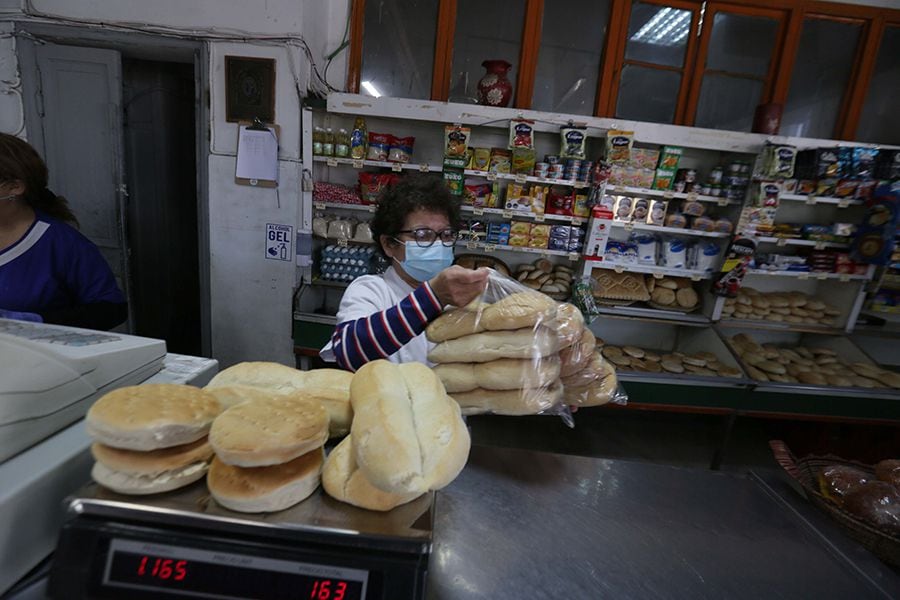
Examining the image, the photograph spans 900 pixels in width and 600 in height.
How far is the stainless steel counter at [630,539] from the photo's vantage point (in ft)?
2.63

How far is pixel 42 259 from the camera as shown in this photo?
1938 millimetres

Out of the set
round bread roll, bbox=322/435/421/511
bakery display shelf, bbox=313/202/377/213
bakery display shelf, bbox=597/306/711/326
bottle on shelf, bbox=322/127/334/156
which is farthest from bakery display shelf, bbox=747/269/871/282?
round bread roll, bbox=322/435/421/511

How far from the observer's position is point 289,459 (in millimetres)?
564

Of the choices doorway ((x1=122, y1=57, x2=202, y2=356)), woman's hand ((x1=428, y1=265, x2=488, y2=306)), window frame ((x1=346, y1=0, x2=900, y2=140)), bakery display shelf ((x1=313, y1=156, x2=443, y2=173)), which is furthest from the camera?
doorway ((x1=122, y1=57, x2=202, y2=356))

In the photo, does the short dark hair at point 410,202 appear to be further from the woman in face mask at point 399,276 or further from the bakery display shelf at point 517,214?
the bakery display shelf at point 517,214

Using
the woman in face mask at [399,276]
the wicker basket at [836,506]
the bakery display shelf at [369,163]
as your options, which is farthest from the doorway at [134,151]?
the wicker basket at [836,506]

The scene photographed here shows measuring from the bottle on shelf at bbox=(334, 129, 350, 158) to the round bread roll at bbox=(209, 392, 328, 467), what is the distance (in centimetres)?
289

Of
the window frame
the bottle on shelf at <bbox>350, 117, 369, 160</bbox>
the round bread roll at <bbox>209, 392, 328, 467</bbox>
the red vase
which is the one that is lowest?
the round bread roll at <bbox>209, 392, 328, 467</bbox>

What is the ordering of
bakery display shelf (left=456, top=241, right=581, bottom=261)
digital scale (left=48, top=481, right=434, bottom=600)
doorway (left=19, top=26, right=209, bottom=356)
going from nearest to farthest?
digital scale (left=48, top=481, right=434, bottom=600)
doorway (left=19, top=26, right=209, bottom=356)
bakery display shelf (left=456, top=241, right=581, bottom=261)

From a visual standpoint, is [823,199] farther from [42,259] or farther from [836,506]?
[42,259]

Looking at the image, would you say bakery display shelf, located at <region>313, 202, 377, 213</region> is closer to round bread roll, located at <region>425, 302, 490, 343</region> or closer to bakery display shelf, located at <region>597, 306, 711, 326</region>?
bakery display shelf, located at <region>597, 306, 711, 326</region>

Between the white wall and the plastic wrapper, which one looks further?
the white wall

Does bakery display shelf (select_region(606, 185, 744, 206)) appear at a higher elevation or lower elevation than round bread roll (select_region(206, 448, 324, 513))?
higher

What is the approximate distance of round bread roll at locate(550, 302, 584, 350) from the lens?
0.97 meters
